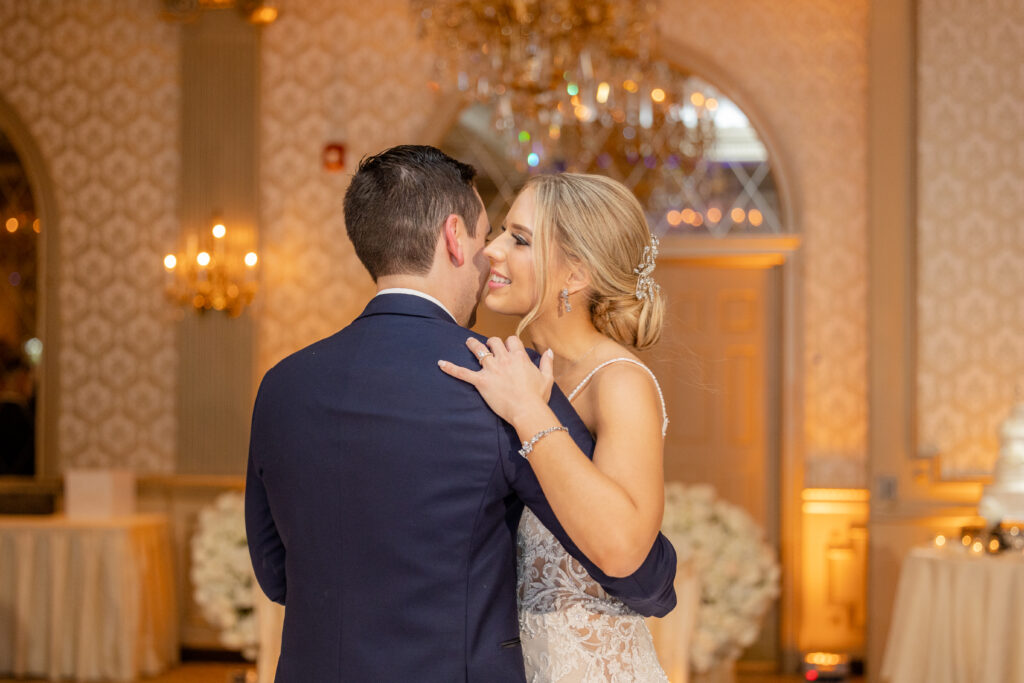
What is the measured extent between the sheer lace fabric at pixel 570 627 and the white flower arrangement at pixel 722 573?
161 centimetres

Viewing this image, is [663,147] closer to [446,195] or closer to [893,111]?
[893,111]

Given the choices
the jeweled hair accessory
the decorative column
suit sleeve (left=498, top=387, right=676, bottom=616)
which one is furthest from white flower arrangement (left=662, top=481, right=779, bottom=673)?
the decorative column

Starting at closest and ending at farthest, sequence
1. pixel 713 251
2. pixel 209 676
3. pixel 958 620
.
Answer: pixel 958 620
pixel 209 676
pixel 713 251

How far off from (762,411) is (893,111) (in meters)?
1.95

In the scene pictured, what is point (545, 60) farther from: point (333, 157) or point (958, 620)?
point (958, 620)

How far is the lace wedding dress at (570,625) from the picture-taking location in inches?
79.4

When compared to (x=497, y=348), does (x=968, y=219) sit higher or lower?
higher

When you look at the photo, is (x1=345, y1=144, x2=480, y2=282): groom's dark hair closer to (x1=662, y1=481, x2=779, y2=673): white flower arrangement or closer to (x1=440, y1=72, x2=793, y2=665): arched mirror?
(x1=662, y1=481, x2=779, y2=673): white flower arrangement

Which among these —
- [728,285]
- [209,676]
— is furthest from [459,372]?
[728,285]

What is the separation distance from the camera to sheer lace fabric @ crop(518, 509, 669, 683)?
6.62 feet

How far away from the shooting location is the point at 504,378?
163 cm

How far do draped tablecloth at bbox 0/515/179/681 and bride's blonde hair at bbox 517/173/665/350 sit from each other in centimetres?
455

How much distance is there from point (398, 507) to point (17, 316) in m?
6.37

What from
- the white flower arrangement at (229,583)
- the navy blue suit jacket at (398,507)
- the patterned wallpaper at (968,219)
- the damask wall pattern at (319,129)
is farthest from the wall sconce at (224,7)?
the navy blue suit jacket at (398,507)
